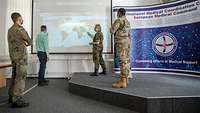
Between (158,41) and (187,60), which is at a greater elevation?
(158,41)

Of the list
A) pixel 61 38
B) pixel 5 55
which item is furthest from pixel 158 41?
pixel 5 55

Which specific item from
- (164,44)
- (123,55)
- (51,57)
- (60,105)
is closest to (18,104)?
(60,105)

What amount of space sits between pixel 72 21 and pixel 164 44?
9.29ft

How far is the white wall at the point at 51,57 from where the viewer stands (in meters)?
8.00

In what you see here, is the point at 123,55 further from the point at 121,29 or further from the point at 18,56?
the point at 18,56

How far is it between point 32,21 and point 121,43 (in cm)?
419

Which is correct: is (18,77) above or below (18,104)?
above

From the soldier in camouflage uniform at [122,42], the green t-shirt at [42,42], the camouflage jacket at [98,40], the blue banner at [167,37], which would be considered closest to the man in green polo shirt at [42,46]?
the green t-shirt at [42,42]

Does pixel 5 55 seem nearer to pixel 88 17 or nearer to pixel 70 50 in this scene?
pixel 70 50

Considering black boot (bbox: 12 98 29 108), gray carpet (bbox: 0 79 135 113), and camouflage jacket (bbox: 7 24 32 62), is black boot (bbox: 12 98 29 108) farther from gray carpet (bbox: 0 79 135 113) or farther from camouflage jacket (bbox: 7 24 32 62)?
camouflage jacket (bbox: 7 24 32 62)

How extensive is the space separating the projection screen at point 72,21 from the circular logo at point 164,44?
5.33 feet

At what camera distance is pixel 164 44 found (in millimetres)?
6637

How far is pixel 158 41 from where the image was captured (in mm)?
6840

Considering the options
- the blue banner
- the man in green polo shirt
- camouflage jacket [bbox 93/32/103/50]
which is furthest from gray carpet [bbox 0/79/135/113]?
the blue banner
